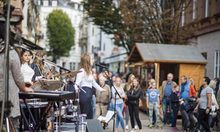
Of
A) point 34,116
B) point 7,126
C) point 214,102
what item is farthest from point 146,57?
point 7,126

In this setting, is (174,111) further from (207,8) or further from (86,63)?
(207,8)

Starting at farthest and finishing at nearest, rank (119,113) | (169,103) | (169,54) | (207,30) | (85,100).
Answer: (207,30) → (169,54) → (169,103) → (119,113) → (85,100)

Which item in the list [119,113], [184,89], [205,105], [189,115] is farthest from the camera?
[184,89]

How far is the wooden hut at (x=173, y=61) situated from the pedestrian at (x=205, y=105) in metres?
6.16

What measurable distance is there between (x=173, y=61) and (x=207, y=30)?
779cm

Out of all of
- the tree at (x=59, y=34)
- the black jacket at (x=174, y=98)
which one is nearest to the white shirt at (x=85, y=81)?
the black jacket at (x=174, y=98)

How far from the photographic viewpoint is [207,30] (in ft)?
87.8

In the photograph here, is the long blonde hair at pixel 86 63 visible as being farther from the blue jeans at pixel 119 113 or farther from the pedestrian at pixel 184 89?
the pedestrian at pixel 184 89

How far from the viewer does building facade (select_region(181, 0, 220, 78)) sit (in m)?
25.4

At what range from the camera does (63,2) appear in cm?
11194

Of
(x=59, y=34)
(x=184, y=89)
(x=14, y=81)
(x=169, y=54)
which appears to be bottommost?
(x=184, y=89)

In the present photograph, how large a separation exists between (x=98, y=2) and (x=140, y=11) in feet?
20.6

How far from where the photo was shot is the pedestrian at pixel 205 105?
1325cm

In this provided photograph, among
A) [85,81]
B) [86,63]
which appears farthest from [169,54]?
[86,63]
